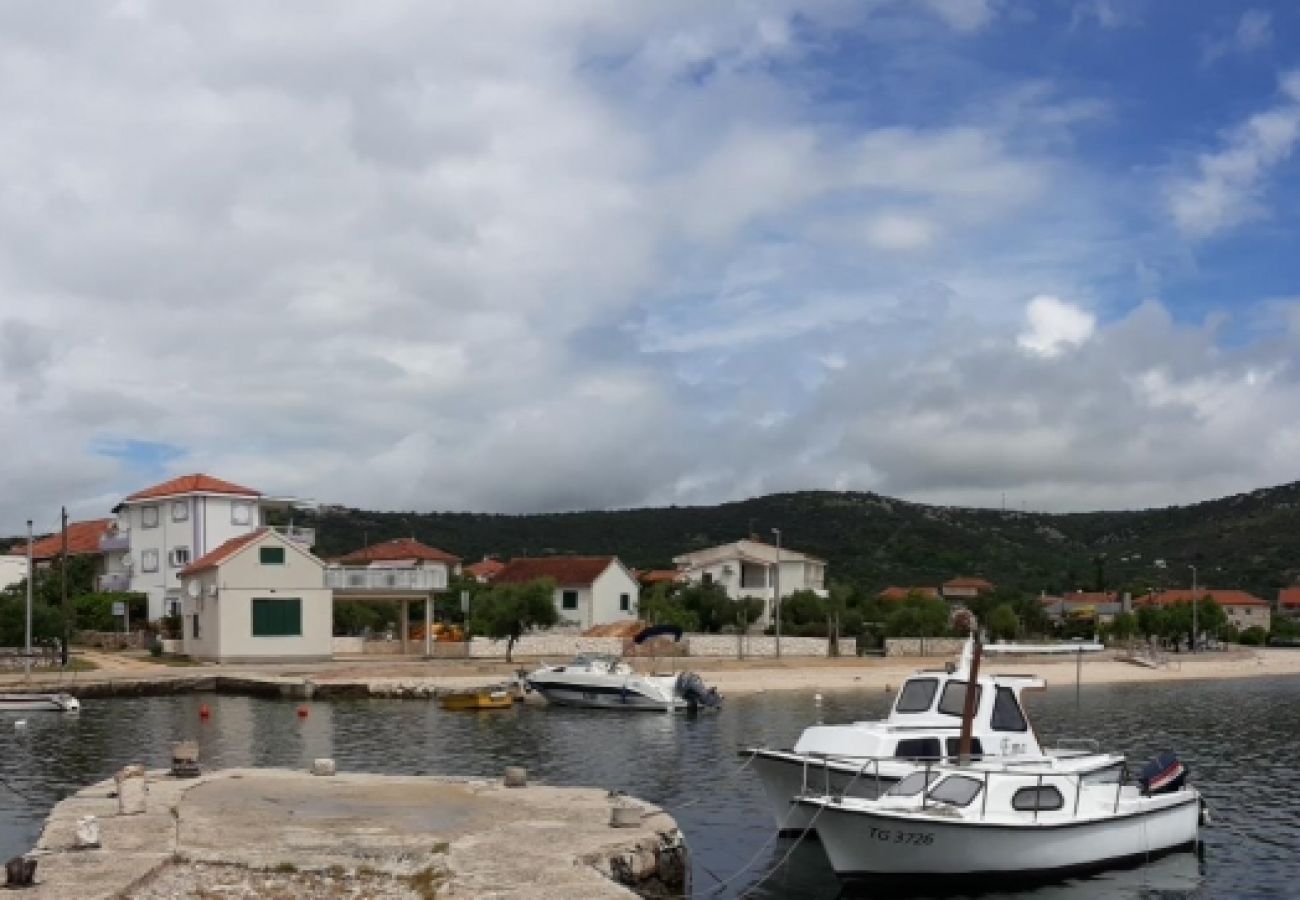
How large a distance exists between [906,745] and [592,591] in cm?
7050

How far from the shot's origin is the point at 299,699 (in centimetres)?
5897

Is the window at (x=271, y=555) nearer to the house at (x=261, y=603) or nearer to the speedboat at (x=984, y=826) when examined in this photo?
the house at (x=261, y=603)

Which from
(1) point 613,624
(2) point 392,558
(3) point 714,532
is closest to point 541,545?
(3) point 714,532

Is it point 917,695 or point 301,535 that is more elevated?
point 301,535

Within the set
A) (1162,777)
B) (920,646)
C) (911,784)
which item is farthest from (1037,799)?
(920,646)

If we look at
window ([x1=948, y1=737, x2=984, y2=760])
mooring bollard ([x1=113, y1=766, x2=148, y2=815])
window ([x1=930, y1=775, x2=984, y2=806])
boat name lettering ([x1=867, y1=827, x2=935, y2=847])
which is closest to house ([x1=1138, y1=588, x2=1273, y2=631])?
window ([x1=948, y1=737, x2=984, y2=760])

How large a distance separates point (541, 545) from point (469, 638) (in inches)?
3331

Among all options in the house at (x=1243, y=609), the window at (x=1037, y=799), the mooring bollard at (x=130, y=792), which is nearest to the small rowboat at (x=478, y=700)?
the mooring bollard at (x=130, y=792)

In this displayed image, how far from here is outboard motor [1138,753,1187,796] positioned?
27547mm

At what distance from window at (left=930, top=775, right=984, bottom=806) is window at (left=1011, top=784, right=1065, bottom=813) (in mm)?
831

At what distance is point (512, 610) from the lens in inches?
2968

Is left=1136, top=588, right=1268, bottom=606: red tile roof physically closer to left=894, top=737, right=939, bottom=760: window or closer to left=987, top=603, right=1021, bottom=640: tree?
→ left=987, top=603, right=1021, bottom=640: tree

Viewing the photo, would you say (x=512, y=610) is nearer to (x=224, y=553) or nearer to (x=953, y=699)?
(x=224, y=553)

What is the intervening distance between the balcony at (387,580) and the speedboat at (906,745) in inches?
1938
